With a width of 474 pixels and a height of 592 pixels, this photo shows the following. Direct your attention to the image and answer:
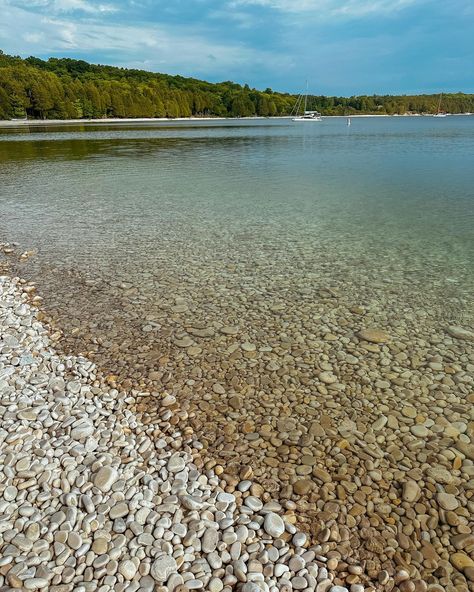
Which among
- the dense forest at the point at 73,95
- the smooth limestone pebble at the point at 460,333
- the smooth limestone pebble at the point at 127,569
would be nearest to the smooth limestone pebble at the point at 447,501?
the smooth limestone pebble at the point at 127,569

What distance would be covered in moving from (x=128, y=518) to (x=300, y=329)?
5.26 m

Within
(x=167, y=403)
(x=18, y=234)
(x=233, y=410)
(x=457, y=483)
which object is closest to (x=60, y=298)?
(x=167, y=403)

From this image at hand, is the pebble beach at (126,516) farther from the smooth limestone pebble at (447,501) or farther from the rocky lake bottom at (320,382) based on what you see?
the smooth limestone pebble at (447,501)

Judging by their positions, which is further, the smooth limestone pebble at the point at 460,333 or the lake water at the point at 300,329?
the smooth limestone pebble at the point at 460,333

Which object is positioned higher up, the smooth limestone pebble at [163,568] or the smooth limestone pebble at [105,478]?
the smooth limestone pebble at [105,478]

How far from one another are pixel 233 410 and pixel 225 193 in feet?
63.2

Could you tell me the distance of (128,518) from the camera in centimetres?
424

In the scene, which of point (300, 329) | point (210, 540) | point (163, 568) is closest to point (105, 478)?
point (163, 568)

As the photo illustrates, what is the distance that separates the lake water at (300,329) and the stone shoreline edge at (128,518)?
41cm

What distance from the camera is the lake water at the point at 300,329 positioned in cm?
511

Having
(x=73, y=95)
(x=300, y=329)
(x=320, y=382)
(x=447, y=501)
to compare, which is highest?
(x=73, y=95)

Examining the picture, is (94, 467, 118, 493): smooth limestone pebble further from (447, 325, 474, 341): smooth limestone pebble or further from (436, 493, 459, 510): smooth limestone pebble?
(447, 325, 474, 341): smooth limestone pebble

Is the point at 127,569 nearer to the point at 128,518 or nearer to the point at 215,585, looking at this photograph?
the point at 128,518

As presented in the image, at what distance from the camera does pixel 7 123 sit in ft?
396
